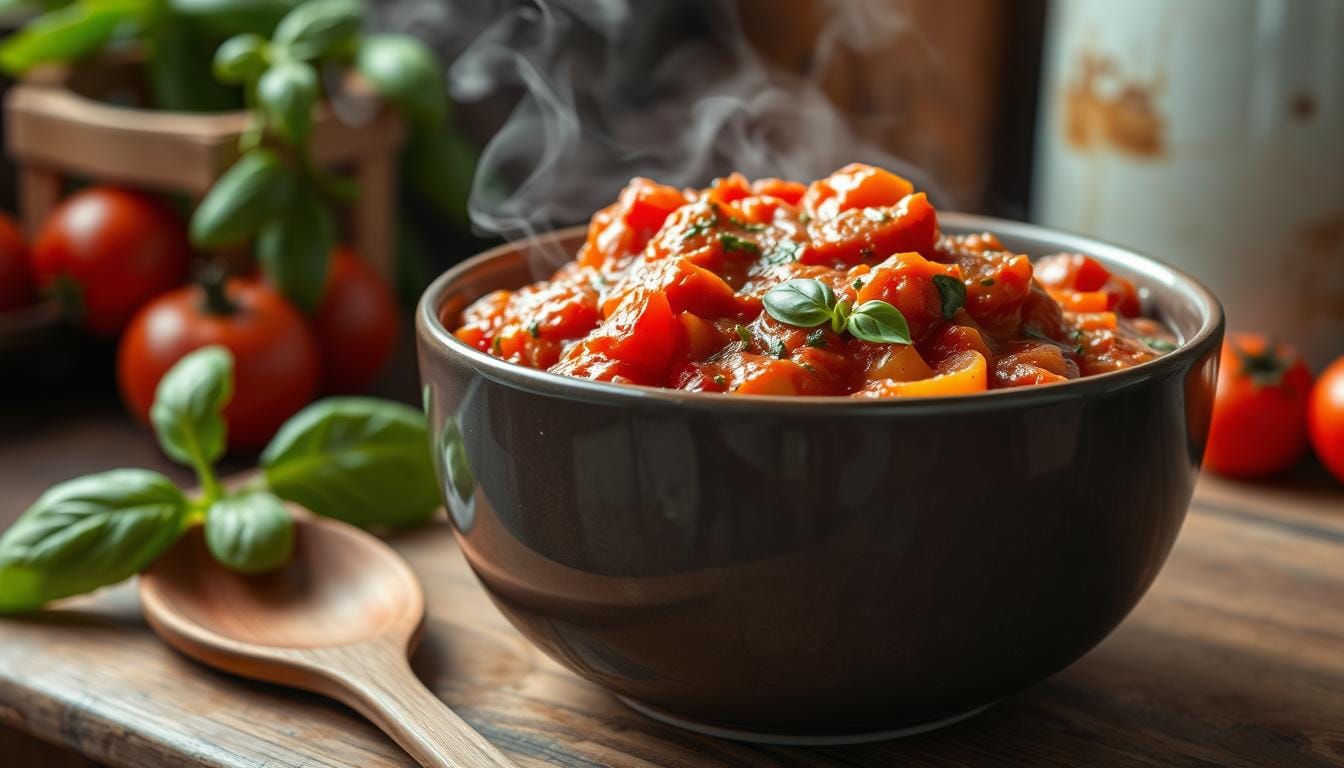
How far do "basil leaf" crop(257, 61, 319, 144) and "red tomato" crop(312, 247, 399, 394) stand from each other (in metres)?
0.31

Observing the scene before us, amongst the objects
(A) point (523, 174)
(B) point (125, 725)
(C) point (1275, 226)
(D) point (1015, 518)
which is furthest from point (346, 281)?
(D) point (1015, 518)

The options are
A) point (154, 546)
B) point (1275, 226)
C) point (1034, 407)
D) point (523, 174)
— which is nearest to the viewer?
point (1034, 407)

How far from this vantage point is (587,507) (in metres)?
1.08

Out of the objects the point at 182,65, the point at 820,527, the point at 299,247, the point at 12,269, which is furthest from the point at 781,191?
the point at 12,269

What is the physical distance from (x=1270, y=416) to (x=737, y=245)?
1036mm

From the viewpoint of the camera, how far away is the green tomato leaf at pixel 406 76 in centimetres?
248

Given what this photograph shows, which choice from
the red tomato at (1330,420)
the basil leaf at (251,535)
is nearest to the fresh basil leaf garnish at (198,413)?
the basil leaf at (251,535)

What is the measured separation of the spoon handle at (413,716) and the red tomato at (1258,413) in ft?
3.82

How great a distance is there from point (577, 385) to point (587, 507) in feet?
0.33

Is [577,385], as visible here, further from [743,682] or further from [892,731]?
[892,731]

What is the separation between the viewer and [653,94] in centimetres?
273

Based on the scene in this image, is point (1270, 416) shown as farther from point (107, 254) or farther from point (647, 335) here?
point (107, 254)

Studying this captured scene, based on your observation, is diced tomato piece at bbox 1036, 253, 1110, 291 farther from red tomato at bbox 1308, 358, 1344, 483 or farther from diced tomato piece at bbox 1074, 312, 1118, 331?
red tomato at bbox 1308, 358, 1344, 483

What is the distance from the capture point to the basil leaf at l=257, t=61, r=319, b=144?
2211 mm
